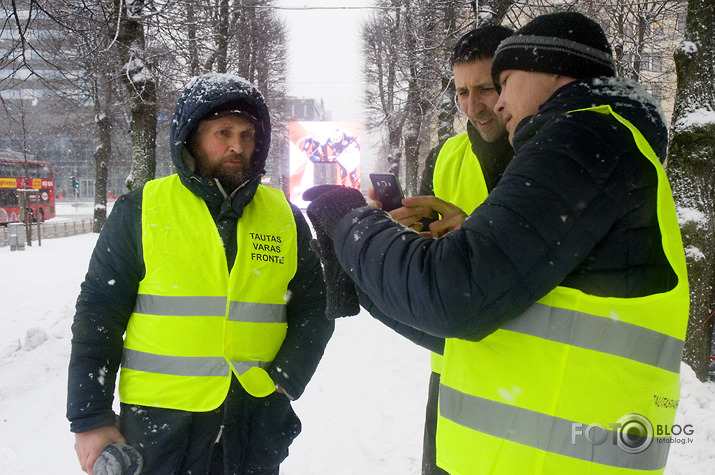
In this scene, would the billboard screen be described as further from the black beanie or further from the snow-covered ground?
the black beanie

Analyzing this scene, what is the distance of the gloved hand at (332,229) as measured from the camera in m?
1.25

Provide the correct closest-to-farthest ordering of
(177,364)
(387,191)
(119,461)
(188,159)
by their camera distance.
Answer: (387,191) < (119,461) < (177,364) < (188,159)

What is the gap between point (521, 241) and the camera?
37.4 inches

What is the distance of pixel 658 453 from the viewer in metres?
1.09

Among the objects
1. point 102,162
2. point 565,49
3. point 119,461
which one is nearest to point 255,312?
point 119,461

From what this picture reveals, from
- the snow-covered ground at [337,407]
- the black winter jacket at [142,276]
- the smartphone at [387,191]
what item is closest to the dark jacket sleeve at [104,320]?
the black winter jacket at [142,276]

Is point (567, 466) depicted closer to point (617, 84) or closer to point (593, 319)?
point (593, 319)

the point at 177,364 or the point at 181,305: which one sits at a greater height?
the point at 181,305

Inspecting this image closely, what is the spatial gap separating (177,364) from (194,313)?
194 millimetres

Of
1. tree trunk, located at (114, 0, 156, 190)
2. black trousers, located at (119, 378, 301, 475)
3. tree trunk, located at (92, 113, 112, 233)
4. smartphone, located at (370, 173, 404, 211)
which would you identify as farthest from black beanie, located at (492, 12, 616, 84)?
tree trunk, located at (92, 113, 112, 233)

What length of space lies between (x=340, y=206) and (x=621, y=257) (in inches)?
25.6

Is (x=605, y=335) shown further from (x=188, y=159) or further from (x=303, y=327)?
(x=188, y=159)

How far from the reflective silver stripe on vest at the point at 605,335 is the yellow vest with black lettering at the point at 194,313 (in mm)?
1212

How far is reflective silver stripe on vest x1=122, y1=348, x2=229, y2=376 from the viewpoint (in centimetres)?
180
